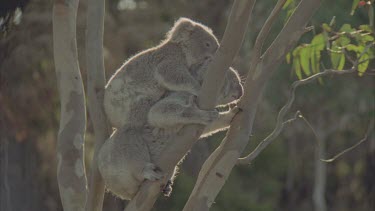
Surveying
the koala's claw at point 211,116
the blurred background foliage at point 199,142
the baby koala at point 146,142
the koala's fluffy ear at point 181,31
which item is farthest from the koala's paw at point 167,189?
the blurred background foliage at point 199,142

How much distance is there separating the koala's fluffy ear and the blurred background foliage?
413 cm

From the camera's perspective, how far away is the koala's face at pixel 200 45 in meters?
5.33

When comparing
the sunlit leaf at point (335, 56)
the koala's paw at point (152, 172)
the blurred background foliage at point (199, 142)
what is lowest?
the blurred background foliage at point (199, 142)

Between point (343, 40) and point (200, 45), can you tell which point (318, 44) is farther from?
point (200, 45)

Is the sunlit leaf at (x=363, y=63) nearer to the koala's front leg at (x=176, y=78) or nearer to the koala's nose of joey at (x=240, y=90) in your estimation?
the koala's nose of joey at (x=240, y=90)

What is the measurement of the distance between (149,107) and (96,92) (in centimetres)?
28

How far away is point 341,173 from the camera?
22.1 metres

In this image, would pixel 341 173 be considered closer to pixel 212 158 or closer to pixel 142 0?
pixel 142 0

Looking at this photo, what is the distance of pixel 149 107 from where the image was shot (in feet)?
16.5

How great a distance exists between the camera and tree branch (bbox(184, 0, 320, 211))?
15.4 ft

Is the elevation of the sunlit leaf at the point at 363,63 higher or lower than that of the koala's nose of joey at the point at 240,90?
higher

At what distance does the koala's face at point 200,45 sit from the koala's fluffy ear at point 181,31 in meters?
0.02

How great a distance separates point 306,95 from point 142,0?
3.58 m

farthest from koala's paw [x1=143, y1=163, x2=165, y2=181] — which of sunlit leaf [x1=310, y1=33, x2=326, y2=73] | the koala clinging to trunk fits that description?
sunlit leaf [x1=310, y1=33, x2=326, y2=73]
